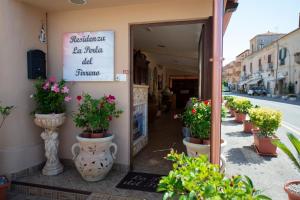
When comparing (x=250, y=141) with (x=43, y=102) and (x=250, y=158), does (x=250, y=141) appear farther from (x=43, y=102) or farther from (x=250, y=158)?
(x=43, y=102)

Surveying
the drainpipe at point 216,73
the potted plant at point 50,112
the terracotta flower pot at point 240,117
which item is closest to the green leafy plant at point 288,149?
the drainpipe at point 216,73

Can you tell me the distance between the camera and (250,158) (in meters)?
4.29

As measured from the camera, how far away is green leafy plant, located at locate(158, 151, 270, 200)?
1224 millimetres

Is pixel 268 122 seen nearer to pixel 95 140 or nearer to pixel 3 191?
pixel 95 140

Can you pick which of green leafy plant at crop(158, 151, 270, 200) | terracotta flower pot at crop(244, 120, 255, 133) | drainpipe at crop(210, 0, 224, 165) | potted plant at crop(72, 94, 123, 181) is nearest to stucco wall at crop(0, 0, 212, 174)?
potted plant at crop(72, 94, 123, 181)

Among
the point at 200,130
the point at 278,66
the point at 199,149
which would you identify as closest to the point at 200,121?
the point at 200,130

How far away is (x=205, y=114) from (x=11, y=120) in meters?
2.60

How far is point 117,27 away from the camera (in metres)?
3.41

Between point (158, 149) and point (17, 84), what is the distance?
107 inches

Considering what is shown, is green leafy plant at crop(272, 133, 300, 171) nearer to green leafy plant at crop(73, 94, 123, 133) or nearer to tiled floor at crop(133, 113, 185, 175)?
tiled floor at crop(133, 113, 185, 175)

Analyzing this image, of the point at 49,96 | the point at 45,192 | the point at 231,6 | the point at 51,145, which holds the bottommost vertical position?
the point at 45,192

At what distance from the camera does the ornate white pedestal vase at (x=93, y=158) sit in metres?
3.01

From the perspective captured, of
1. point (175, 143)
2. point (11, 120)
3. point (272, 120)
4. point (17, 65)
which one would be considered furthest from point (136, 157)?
point (272, 120)

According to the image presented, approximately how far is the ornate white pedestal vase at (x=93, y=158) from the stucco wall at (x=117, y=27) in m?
0.45
